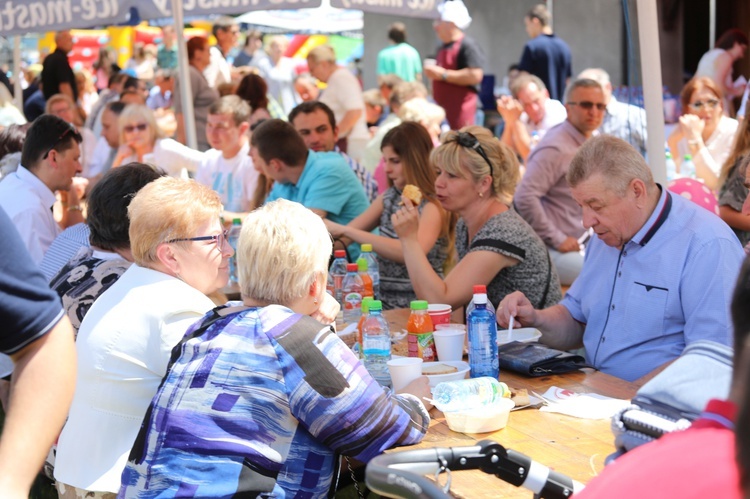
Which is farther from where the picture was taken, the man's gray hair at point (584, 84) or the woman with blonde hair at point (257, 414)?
the man's gray hair at point (584, 84)

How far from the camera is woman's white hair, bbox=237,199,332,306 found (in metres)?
2.50

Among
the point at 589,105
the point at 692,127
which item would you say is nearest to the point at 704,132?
the point at 692,127

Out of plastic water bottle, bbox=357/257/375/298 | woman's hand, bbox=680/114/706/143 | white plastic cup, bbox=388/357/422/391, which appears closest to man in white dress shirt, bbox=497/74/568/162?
woman's hand, bbox=680/114/706/143

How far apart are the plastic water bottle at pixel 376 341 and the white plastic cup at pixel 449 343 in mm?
181

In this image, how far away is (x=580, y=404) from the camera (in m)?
2.86

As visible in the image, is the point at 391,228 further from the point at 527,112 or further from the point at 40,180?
the point at 527,112

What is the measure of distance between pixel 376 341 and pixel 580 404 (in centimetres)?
82

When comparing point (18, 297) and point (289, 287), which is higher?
point (18, 297)

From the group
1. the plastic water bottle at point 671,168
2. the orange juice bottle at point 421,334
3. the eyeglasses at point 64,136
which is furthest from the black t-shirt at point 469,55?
the orange juice bottle at point 421,334

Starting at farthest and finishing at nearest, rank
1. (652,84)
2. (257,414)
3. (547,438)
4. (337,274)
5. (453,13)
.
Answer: (453,13)
(337,274)
(652,84)
(547,438)
(257,414)

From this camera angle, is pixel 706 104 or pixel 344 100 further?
pixel 344 100

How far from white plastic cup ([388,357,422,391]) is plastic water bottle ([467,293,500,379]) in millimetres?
200

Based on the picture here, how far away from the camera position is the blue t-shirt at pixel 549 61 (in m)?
10.5

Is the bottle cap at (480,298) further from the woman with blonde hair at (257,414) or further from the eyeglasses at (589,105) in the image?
the eyeglasses at (589,105)
